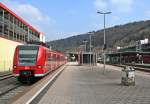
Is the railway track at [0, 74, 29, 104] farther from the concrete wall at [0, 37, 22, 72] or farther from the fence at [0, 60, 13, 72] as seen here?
the concrete wall at [0, 37, 22, 72]

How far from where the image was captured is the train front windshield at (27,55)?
2764cm

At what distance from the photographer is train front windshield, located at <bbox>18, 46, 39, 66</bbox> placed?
2764 centimetres

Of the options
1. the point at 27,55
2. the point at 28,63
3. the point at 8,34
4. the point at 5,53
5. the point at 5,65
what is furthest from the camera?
the point at 8,34

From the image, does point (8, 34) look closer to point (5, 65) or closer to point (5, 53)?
point (5, 53)

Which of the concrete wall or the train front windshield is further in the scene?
the concrete wall

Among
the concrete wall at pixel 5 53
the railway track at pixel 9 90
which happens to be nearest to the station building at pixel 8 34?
the concrete wall at pixel 5 53

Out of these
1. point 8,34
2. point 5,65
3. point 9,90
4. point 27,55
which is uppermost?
point 8,34

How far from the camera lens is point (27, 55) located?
91.2 feet

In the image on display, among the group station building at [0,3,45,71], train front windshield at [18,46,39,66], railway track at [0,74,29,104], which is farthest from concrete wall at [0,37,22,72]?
railway track at [0,74,29,104]

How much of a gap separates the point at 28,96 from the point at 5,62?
1440 inches

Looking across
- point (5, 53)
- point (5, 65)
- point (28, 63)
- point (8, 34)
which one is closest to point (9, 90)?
point (28, 63)

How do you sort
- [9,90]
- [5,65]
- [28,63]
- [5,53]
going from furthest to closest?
→ [5,53] → [5,65] → [28,63] → [9,90]

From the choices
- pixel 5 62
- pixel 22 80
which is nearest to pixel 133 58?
pixel 5 62

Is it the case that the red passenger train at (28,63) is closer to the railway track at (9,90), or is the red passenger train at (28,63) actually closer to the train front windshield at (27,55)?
the train front windshield at (27,55)
